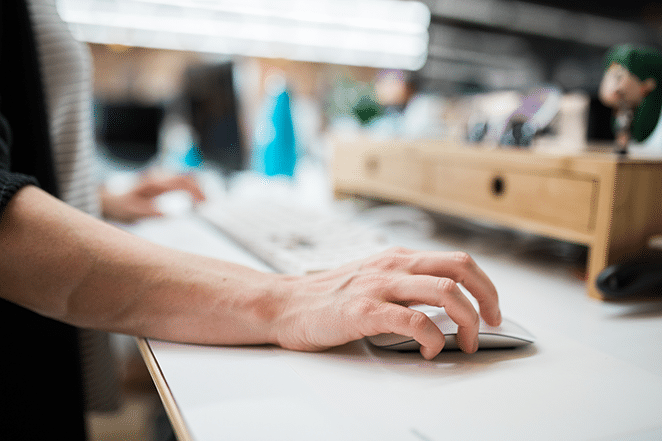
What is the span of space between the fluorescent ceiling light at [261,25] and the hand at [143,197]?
1446mm

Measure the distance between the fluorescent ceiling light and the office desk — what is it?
199 cm

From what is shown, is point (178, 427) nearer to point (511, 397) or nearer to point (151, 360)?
point (151, 360)

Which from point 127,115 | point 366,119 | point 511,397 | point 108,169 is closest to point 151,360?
point 511,397

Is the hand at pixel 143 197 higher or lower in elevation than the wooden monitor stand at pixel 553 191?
lower

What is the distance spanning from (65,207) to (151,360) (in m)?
0.17

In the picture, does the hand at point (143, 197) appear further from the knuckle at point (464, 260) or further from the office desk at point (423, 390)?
the knuckle at point (464, 260)

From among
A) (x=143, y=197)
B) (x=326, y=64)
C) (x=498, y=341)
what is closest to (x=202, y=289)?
(x=498, y=341)

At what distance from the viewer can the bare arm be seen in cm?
38

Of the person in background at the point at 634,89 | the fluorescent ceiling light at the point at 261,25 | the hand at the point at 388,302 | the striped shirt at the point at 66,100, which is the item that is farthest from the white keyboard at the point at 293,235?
the fluorescent ceiling light at the point at 261,25

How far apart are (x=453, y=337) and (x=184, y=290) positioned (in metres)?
0.24

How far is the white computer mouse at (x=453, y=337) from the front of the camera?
1.28 feet

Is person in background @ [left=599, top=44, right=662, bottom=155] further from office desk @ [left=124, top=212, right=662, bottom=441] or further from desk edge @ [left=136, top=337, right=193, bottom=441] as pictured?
desk edge @ [left=136, top=337, right=193, bottom=441]

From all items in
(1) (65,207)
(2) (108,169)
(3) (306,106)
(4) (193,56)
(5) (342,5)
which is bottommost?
(2) (108,169)

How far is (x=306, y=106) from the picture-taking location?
7.48 ft
